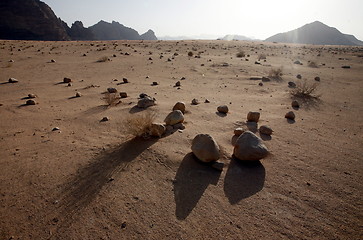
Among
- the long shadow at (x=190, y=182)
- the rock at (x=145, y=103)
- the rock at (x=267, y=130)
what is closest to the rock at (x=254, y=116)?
the rock at (x=267, y=130)

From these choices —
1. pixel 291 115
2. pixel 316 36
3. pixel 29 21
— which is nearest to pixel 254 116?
pixel 291 115

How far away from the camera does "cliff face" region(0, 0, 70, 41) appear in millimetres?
43431

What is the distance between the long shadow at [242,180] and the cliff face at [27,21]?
56704mm

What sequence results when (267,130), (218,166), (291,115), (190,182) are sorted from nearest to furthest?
1. (190,182)
2. (218,166)
3. (267,130)
4. (291,115)

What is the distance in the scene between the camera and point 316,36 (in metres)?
91.5

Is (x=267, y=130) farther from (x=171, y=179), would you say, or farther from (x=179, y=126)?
(x=171, y=179)

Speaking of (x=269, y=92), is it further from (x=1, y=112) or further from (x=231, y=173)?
(x=1, y=112)

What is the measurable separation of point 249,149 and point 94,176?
198cm

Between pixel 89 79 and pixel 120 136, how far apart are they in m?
5.65

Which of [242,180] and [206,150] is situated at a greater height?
[206,150]

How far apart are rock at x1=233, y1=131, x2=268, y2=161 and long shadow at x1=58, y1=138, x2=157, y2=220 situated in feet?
4.14

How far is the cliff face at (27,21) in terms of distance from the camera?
43.4 metres

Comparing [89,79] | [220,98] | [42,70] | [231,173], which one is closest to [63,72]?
[42,70]

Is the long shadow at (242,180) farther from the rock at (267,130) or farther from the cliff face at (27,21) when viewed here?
the cliff face at (27,21)
